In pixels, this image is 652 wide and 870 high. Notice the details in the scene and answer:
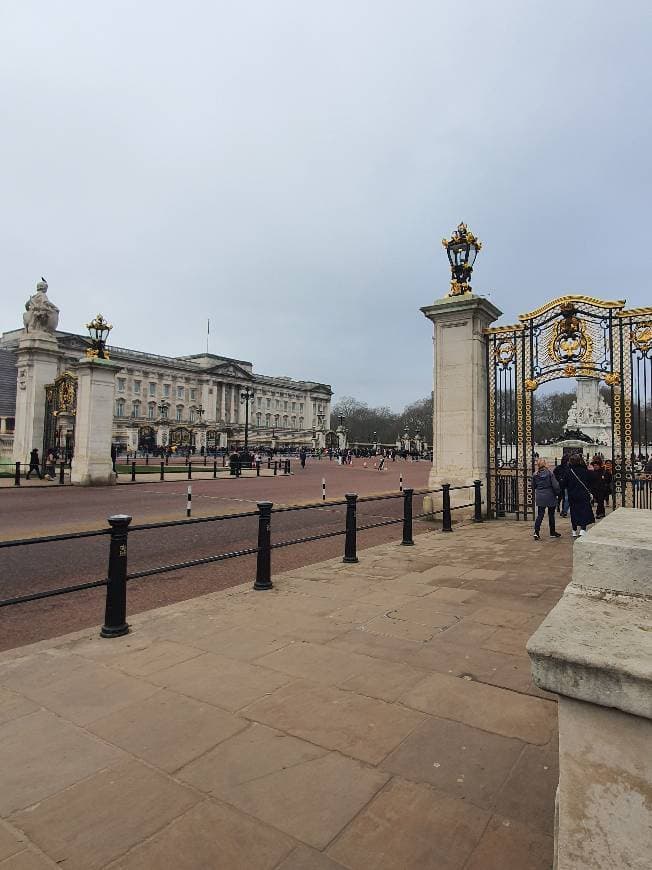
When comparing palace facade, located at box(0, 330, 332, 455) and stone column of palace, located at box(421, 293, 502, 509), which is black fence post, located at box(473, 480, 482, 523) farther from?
palace facade, located at box(0, 330, 332, 455)

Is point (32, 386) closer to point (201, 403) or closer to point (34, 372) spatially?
point (34, 372)

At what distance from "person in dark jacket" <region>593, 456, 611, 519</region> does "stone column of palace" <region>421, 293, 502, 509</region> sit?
8.09 feet

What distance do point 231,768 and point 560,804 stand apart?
185cm

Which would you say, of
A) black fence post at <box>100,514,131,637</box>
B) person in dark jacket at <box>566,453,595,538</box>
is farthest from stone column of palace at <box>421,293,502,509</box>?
black fence post at <box>100,514,131,637</box>

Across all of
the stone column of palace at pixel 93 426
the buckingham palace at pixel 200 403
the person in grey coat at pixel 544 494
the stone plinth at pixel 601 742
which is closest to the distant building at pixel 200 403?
the buckingham palace at pixel 200 403

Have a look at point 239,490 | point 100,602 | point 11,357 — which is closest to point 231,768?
point 100,602

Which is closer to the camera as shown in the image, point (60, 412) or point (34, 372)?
point (60, 412)

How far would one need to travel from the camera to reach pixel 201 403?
119 meters

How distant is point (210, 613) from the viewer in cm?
560

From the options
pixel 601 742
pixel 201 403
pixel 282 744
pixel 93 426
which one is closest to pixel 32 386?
pixel 93 426

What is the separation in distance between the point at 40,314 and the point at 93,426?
9152mm

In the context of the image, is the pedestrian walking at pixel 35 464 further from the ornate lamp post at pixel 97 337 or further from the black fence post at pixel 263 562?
the black fence post at pixel 263 562

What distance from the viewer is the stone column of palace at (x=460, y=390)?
13125 millimetres

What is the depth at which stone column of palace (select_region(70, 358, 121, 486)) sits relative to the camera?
76.2ft
